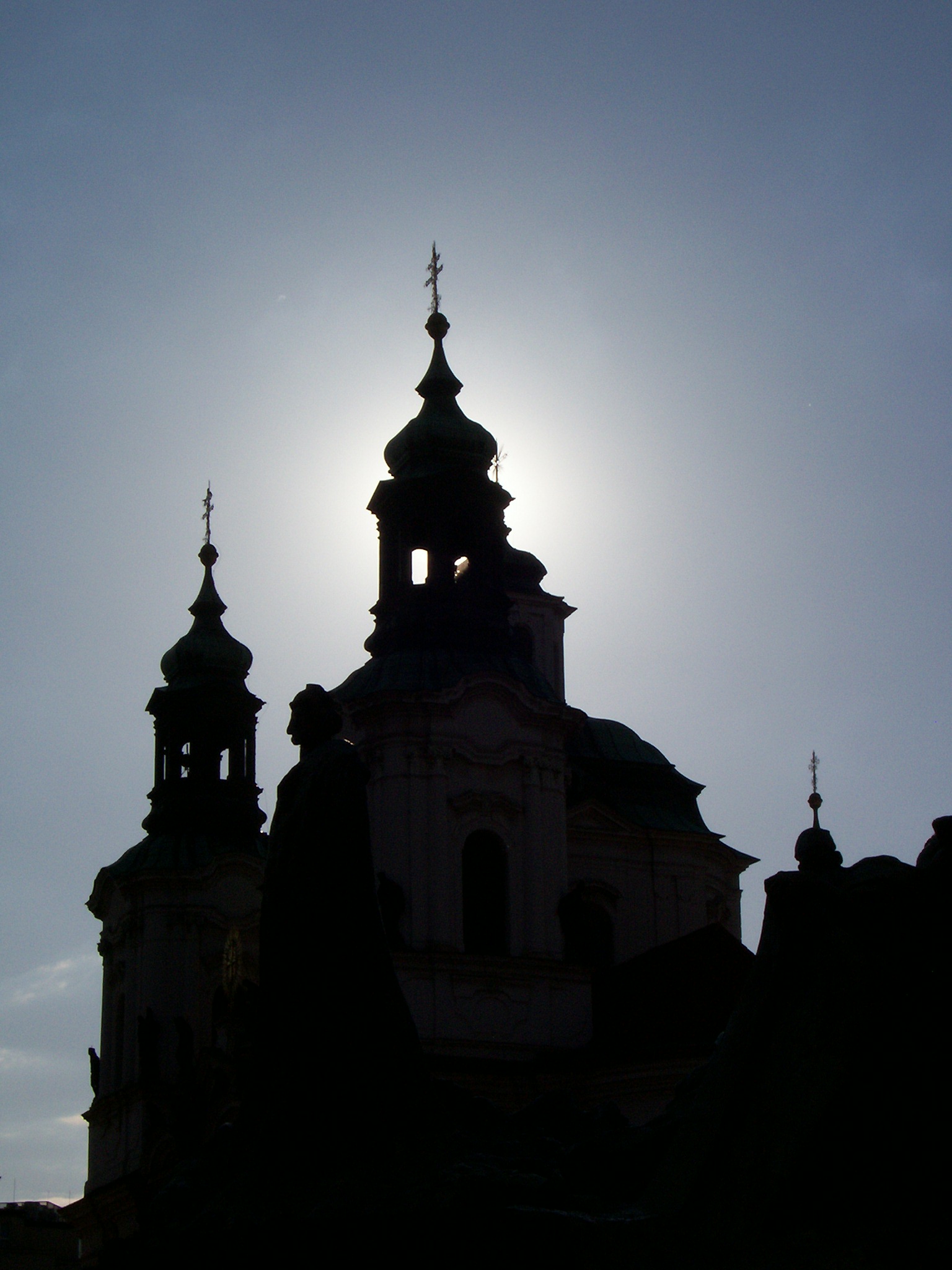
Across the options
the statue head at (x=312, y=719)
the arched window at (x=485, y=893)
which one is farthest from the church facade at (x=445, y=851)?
the statue head at (x=312, y=719)

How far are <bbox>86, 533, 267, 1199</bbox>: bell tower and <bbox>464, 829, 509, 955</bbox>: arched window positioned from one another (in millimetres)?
5199

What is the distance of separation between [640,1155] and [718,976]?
24.4 metres

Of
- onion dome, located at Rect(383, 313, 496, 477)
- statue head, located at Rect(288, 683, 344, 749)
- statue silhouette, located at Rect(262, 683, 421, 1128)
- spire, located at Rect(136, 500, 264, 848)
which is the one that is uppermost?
onion dome, located at Rect(383, 313, 496, 477)

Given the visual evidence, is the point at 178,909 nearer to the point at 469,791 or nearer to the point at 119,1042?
the point at 119,1042

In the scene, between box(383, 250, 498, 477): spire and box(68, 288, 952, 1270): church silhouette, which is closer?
box(68, 288, 952, 1270): church silhouette

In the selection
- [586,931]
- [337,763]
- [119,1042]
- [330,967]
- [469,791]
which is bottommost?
[330,967]

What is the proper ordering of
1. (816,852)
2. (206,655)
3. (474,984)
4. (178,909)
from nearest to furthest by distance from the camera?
(816,852) < (474,984) < (178,909) < (206,655)

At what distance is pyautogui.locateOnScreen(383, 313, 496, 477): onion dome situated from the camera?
34750 mm

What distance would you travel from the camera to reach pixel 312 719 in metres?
7.62

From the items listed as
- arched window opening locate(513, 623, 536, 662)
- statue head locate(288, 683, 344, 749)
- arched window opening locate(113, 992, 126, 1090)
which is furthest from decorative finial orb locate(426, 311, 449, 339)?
statue head locate(288, 683, 344, 749)

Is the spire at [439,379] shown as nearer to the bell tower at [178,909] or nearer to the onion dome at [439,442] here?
the onion dome at [439,442]

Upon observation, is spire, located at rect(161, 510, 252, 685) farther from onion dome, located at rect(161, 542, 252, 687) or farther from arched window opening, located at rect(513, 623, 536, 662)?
arched window opening, located at rect(513, 623, 536, 662)

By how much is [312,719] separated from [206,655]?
113 feet

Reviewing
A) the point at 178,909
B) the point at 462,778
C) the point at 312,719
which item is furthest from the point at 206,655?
the point at 312,719
